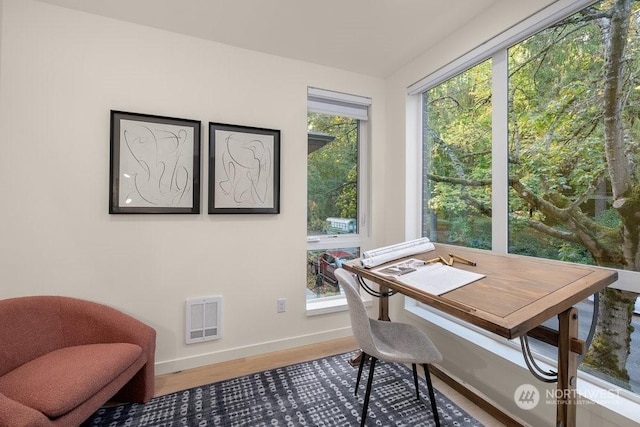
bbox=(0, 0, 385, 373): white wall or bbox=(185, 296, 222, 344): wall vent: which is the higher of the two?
bbox=(0, 0, 385, 373): white wall

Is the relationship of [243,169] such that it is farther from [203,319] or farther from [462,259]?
[462,259]

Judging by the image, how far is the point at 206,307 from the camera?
2.25 m

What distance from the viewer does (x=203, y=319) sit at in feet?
7.38

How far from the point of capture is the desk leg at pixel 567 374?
1.10 m

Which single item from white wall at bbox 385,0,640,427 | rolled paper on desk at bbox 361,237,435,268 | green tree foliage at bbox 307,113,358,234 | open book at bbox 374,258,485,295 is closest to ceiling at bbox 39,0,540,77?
white wall at bbox 385,0,640,427

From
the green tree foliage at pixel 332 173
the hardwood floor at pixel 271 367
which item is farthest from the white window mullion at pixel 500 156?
the green tree foliage at pixel 332 173

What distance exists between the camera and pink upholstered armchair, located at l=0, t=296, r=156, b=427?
125cm

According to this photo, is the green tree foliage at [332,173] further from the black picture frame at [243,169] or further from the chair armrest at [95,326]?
the chair armrest at [95,326]

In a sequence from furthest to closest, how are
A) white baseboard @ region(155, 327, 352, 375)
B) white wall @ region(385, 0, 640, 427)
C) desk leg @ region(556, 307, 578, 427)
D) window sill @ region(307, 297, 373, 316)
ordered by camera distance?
window sill @ region(307, 297, 373, 316) → white baseboard @ region(155, 327, 352, 375) → white wall @ region(385, 0, 640, 427) → desk leg @ region(556, 307, 578, 427)

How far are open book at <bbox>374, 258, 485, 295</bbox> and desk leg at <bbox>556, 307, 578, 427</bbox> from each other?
13.5 inches

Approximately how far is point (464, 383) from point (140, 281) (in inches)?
92.9

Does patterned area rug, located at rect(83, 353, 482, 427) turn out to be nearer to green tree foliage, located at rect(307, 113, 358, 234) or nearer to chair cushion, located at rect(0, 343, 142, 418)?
chair cushion, located at rect(0, 343, 142, 418)

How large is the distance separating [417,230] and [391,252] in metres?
0.98

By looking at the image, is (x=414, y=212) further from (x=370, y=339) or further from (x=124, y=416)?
(x=124, y=416)
